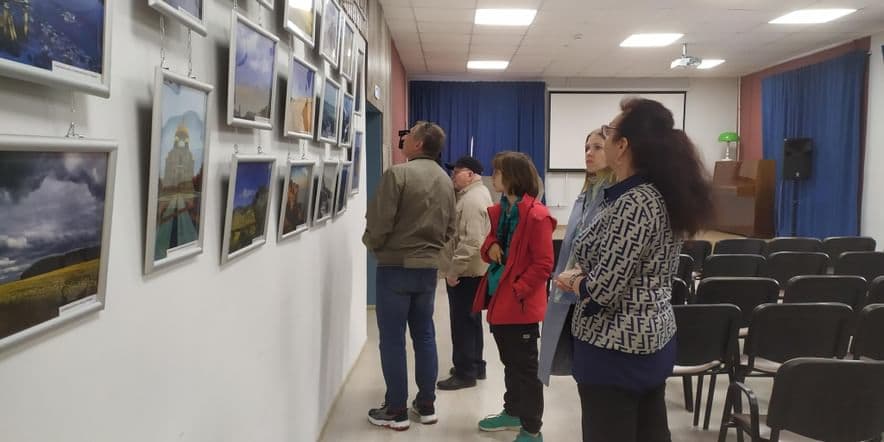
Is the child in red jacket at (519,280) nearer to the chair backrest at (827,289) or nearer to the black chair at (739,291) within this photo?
the black chair at (739,291)

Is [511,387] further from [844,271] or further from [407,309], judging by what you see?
[844,271]

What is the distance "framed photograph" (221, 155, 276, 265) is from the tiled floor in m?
1.55

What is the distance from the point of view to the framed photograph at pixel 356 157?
11.5 ft

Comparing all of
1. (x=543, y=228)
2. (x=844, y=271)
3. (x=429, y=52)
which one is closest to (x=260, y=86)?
(x=543, y=228)

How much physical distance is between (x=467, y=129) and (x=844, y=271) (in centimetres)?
755

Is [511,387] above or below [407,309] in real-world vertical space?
below

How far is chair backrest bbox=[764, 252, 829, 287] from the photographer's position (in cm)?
416

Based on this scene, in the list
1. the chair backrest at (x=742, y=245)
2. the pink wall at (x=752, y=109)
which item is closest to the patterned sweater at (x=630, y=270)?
the chair backrest at (x=742, y=245)

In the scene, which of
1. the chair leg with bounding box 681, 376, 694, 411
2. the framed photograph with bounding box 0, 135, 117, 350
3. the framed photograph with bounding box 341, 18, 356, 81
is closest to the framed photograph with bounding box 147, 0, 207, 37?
the framed photograph with bounding box 0, 135, 117, 350

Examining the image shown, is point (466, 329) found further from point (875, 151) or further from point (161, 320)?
point (875, 151)

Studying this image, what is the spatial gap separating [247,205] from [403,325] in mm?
1456

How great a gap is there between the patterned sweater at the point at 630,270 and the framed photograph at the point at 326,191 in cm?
135

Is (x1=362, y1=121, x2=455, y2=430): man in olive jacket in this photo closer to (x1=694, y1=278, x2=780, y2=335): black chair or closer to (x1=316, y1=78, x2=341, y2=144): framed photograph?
(x1=316, y1=78, x2=341, y2=144): framed photograph

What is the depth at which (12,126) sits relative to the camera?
0.83 m
